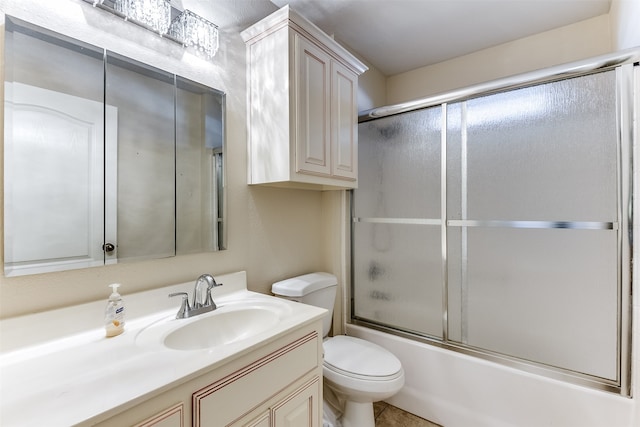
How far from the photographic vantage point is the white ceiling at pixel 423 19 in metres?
1.65

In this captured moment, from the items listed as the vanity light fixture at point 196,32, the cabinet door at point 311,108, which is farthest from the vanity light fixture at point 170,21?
the cabinet door at point 311,108

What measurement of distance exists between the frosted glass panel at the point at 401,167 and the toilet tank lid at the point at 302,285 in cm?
59

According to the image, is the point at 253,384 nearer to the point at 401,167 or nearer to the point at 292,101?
the point at 292,101

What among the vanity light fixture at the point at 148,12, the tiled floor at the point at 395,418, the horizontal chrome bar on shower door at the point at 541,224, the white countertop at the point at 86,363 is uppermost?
the vanity light fixture at the point at 148,12

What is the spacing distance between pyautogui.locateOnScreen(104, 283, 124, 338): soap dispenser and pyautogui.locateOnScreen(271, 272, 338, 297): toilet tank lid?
0.75m

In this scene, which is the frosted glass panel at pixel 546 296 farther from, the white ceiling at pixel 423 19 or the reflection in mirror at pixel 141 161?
the reflection in mirror at pixel 141 161

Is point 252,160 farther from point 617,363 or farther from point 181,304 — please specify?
point 617,363

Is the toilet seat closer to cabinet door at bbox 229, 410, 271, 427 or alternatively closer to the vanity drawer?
the vanity drawer

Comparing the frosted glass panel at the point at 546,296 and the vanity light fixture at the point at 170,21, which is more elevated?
the vanity light fixture at the point at 170,21

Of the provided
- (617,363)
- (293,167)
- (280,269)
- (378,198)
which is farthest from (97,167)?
(617,363)

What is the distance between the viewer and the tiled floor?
1.71 metres

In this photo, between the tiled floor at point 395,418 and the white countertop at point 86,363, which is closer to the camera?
the white countertop at point 86,363

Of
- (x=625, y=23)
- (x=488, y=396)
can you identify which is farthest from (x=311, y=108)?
(x=488, y=396)

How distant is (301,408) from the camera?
102cm
